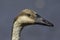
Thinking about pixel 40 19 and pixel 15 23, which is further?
pixel 40 19

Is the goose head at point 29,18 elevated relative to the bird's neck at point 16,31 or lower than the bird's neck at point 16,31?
elevated

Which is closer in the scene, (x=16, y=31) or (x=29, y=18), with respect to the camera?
(x=16, y=31)

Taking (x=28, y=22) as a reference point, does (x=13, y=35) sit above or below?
below

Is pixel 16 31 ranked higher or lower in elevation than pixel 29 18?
lower

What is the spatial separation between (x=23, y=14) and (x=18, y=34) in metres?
0.46

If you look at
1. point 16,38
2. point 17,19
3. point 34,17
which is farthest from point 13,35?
point 34,17

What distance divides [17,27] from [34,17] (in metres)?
0.51

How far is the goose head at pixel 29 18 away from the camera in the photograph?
4.38 metres

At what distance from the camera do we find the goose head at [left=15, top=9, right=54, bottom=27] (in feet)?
14.4

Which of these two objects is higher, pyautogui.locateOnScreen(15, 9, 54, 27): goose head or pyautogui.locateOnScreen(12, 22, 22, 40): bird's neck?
pyautogui.locateOnScreen(15, 9, 54, 27): goose head

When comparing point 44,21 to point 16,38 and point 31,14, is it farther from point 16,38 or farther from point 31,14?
point 16,38

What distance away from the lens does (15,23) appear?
14.2 ft

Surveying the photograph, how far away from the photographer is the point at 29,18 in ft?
14.8

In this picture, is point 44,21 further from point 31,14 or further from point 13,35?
point 13,35
